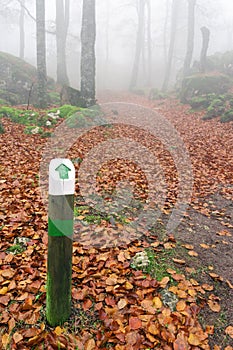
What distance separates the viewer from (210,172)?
612 centimetres

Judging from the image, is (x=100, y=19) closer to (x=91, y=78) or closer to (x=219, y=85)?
(x=219, y=85)

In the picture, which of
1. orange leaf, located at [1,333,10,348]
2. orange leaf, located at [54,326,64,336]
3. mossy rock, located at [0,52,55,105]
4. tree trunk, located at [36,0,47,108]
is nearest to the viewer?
orange leaf, located at [1,333,10,348]

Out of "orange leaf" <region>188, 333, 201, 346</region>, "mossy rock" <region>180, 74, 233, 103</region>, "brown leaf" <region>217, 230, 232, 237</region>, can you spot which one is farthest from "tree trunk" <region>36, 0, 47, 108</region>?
"orange leaf" <region>188, 333, 201, 346</region>

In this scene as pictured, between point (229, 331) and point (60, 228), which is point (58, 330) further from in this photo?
point (229, 331)

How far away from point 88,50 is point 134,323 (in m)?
9.70

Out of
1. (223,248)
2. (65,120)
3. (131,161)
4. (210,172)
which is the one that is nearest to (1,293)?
(223,248)

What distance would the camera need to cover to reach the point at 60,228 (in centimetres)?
178

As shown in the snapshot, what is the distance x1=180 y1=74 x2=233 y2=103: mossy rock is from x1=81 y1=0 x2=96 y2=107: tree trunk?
7.60 meters

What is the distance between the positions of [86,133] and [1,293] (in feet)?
20.1

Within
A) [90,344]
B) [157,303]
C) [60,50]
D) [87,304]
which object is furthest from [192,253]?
[60,50]

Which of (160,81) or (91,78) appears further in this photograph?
(160,81)

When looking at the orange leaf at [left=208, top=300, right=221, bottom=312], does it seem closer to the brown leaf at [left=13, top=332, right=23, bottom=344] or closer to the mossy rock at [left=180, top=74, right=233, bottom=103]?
the brown leaf at [left=13, top=332, right=23, bottom=344]

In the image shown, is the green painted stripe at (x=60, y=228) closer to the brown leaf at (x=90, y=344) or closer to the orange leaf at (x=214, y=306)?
the brown leaf at (x=90, y=344)

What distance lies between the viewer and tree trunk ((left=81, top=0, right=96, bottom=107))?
957 centimetres
